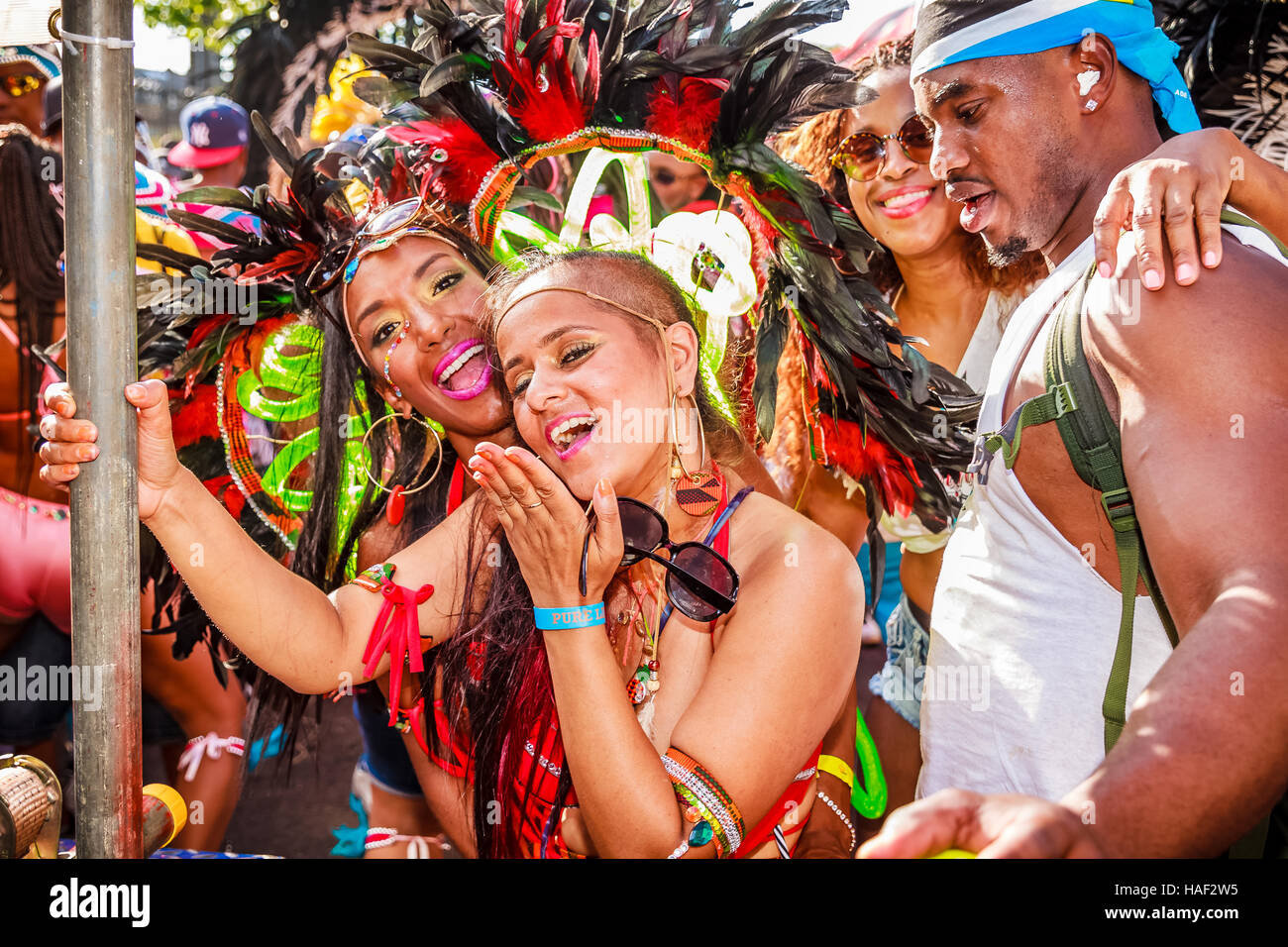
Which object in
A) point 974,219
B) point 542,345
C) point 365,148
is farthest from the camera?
point 365,148

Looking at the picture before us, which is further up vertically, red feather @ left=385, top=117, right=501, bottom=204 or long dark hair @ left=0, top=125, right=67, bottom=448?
red feather @ left=385, top=117, right=501, bottom=204

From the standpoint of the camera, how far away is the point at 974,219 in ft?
6.12

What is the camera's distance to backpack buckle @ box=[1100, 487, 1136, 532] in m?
1.33

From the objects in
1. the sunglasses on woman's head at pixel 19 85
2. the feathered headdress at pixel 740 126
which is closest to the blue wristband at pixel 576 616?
the feathered headdress at pixel 740 126

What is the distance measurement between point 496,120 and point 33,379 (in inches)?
78.6

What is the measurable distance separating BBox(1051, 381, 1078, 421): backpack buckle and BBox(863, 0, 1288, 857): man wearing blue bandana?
1.8 inches

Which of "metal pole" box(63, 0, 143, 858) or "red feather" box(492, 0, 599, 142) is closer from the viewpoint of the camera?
"metal pole" box(63, 0, 143, 858)

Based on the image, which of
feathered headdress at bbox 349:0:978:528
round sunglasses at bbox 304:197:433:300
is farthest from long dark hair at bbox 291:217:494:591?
feathered headdress at bbox 349:0:978:528

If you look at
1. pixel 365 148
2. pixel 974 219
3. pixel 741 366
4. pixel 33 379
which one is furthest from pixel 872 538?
pixel 33 379

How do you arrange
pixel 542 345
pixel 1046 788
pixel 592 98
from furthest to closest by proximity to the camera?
pixel 592 98 < pixel 542 345 < pixel 1046 788

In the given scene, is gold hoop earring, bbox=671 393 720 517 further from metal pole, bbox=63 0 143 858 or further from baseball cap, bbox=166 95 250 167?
baseball cap, bbox=166 95 250 167

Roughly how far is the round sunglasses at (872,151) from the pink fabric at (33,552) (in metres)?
2.66
